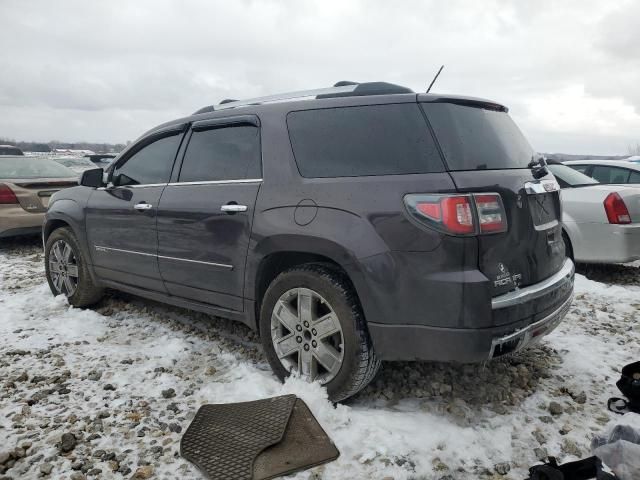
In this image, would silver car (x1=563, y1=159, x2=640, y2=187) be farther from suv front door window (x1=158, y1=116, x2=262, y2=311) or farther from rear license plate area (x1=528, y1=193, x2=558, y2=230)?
suv front door window (x1=158, y1=116, x2=262, y2=311)

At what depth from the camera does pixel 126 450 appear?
2.44m

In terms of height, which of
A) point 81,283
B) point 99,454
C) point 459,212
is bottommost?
point 99,454

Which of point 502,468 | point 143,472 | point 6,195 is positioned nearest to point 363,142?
point 502,468

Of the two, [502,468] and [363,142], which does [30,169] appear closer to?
[363,142]

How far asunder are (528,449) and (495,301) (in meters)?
0.81

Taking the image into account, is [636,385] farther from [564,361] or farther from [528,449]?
[564,361]

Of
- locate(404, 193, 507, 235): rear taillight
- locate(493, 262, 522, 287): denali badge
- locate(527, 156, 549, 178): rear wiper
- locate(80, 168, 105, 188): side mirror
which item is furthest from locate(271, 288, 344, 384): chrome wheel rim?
locate(80, 168, 105, 188): side mirror

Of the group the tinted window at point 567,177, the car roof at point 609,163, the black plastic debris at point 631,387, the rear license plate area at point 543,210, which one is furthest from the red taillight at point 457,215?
the car roof at point 609,163

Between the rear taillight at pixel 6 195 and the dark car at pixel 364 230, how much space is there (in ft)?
15.3

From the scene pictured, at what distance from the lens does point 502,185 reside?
97.3 inches

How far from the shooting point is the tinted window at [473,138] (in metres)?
2.50

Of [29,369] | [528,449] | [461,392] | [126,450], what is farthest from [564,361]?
[29,369]

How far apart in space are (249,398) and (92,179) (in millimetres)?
2683

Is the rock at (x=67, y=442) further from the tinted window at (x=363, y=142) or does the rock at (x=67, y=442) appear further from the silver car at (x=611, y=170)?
the silver car at (x=611, y=170)
